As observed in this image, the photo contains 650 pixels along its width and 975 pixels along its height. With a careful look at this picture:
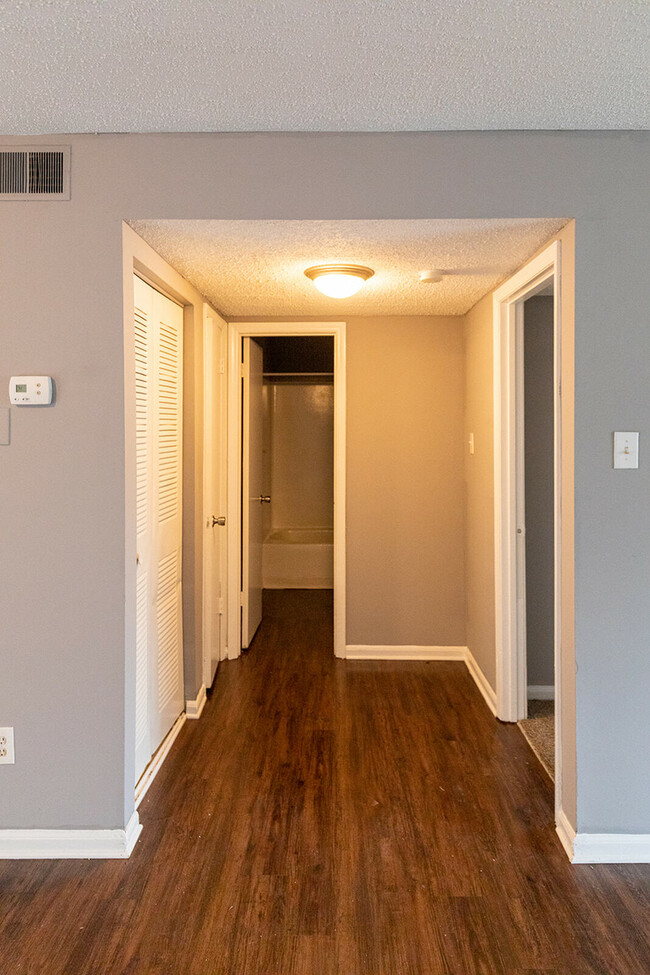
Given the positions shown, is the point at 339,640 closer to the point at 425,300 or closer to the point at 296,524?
the point at 425,300

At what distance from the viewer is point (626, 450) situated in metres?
2.33

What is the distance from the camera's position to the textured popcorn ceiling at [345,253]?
2.44 metres

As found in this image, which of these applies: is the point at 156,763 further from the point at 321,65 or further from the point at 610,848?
the point at 321,65

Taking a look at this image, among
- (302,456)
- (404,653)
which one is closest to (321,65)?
(404,653)

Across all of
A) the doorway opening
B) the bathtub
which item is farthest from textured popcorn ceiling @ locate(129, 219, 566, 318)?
the bathtub

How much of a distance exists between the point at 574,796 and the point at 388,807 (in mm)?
705

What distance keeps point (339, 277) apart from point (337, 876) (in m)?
2.33

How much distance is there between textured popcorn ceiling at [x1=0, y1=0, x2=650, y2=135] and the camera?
1.66 m

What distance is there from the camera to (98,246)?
2.34m

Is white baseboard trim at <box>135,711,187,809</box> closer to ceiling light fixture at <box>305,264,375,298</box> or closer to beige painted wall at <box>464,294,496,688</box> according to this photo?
beige painted wall at <box>464,294,496,688</box>

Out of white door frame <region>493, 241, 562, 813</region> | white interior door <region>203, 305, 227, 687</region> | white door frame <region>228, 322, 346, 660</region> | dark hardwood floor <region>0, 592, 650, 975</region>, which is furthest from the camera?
white door frame <region>228, 322, 346, 660</region>

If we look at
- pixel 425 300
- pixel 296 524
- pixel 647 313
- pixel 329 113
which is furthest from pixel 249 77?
pixel 296 524

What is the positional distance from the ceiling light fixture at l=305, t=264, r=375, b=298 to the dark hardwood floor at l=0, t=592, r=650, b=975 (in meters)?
2.10

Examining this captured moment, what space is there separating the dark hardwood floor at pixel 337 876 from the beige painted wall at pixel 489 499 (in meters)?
0.37
